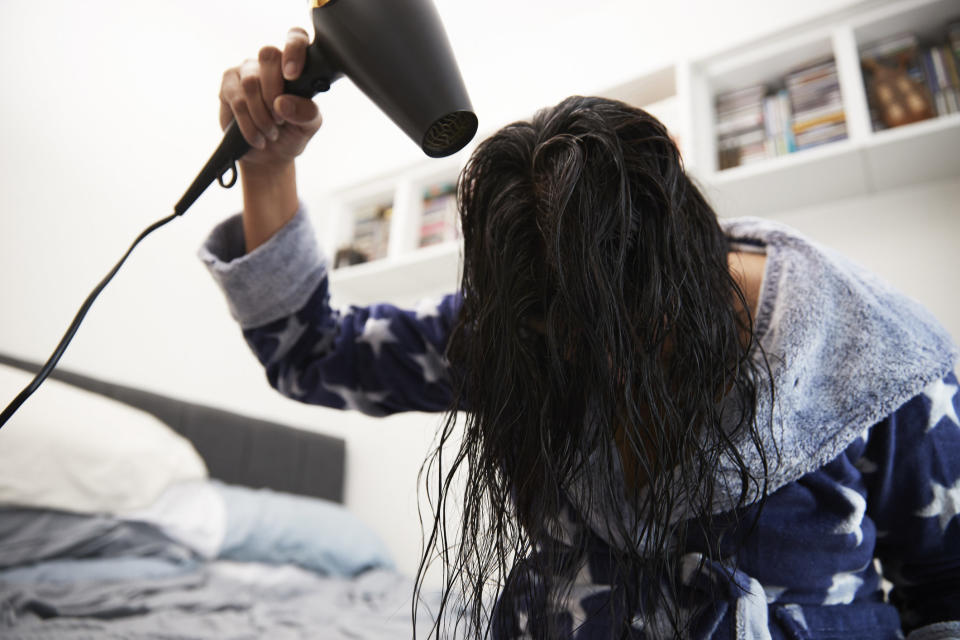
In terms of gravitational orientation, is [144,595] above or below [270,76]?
below

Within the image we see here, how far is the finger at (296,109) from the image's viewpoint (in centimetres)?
51

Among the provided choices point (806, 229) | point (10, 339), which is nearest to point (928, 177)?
point (806, 229)

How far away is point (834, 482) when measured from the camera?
0.50 m

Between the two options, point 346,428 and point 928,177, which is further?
point 346,428

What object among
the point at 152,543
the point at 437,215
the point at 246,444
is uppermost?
the point at 437,215

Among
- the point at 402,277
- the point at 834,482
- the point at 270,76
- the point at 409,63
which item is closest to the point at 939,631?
the point at 834,482

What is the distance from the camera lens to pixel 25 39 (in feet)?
6.01

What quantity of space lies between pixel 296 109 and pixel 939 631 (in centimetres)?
72

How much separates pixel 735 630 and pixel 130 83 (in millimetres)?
2490

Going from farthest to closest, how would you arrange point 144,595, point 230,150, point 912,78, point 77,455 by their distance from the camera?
point 912,78
point 77,455
point 144,595
point 230,150

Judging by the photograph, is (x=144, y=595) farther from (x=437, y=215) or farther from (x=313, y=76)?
(x=437, y=215)

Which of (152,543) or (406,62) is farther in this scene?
(152,543)

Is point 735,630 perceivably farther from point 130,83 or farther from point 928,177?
point 130,83

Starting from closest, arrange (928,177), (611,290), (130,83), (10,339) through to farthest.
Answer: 1. (611,290)
2. (928,177)
3. (10,339)
4. (130,83)
